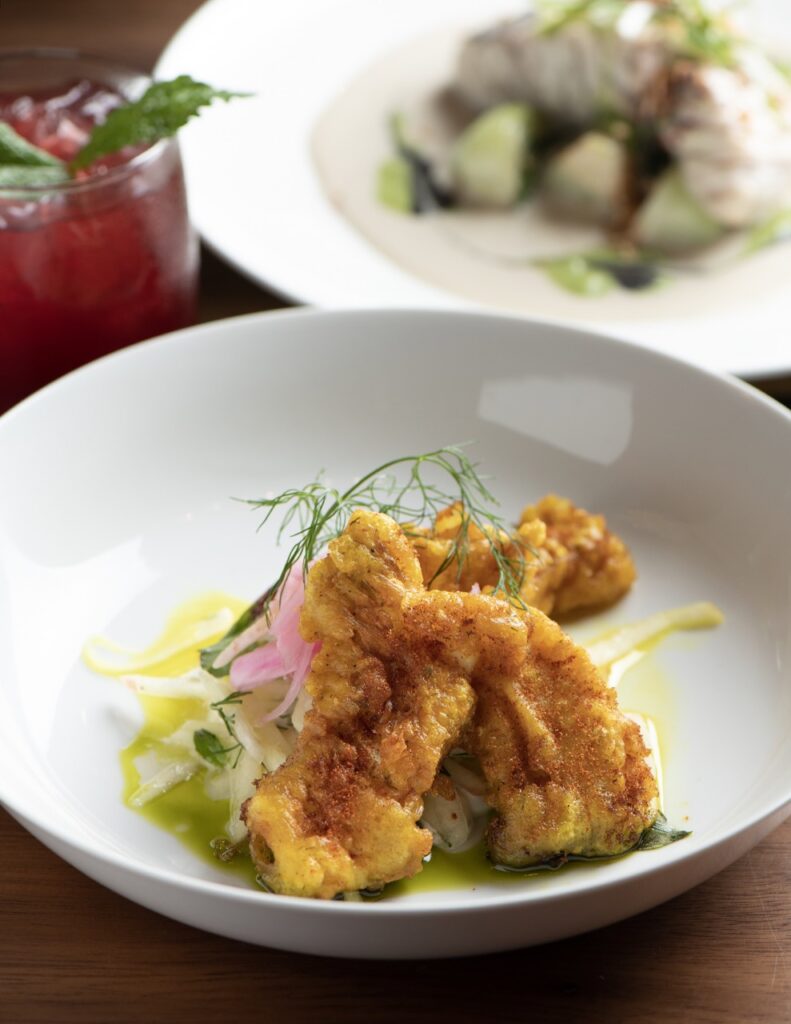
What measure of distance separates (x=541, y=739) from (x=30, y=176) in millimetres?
1620

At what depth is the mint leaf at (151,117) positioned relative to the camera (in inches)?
103

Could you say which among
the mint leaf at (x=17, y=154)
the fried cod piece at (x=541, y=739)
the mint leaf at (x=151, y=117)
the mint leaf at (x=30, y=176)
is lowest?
the fried cod piece at (x=541, y=739)

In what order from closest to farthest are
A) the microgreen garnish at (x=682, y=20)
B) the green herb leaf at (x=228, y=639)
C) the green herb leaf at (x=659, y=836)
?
the green herb leaf at (x=659, y=836) → the green herb leaf at (x=228, y=639) → the microgreen garnish at (x=682, y=20)

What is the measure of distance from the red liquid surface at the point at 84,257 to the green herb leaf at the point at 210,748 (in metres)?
1.10

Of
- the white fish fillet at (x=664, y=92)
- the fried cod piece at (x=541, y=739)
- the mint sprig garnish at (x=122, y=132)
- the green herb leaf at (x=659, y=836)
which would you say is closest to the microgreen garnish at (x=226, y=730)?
the fried cod piece at (x=541, y=739)

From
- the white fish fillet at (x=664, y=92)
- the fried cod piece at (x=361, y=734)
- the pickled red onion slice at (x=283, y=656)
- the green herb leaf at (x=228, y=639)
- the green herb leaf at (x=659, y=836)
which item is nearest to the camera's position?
the fried cod piece at (x=361, y=734)

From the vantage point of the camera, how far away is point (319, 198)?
371 cm

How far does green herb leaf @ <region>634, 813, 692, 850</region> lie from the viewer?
1.80 meters

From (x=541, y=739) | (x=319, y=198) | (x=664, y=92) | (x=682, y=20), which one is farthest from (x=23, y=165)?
(x=682, y=20)

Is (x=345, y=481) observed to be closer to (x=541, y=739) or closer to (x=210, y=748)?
(x=210, y=748)

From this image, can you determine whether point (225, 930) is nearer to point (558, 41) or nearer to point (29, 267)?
point (29, 267)

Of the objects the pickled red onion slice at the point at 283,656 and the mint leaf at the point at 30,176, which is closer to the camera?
the pickled red onion slice at the point at 283,656

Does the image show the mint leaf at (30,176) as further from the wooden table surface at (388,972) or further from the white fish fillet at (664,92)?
the white fish fillet at (664,92)

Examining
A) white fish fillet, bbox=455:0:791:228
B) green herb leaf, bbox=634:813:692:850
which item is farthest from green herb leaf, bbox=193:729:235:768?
white fish fillet, bbox=455:0:791:228
